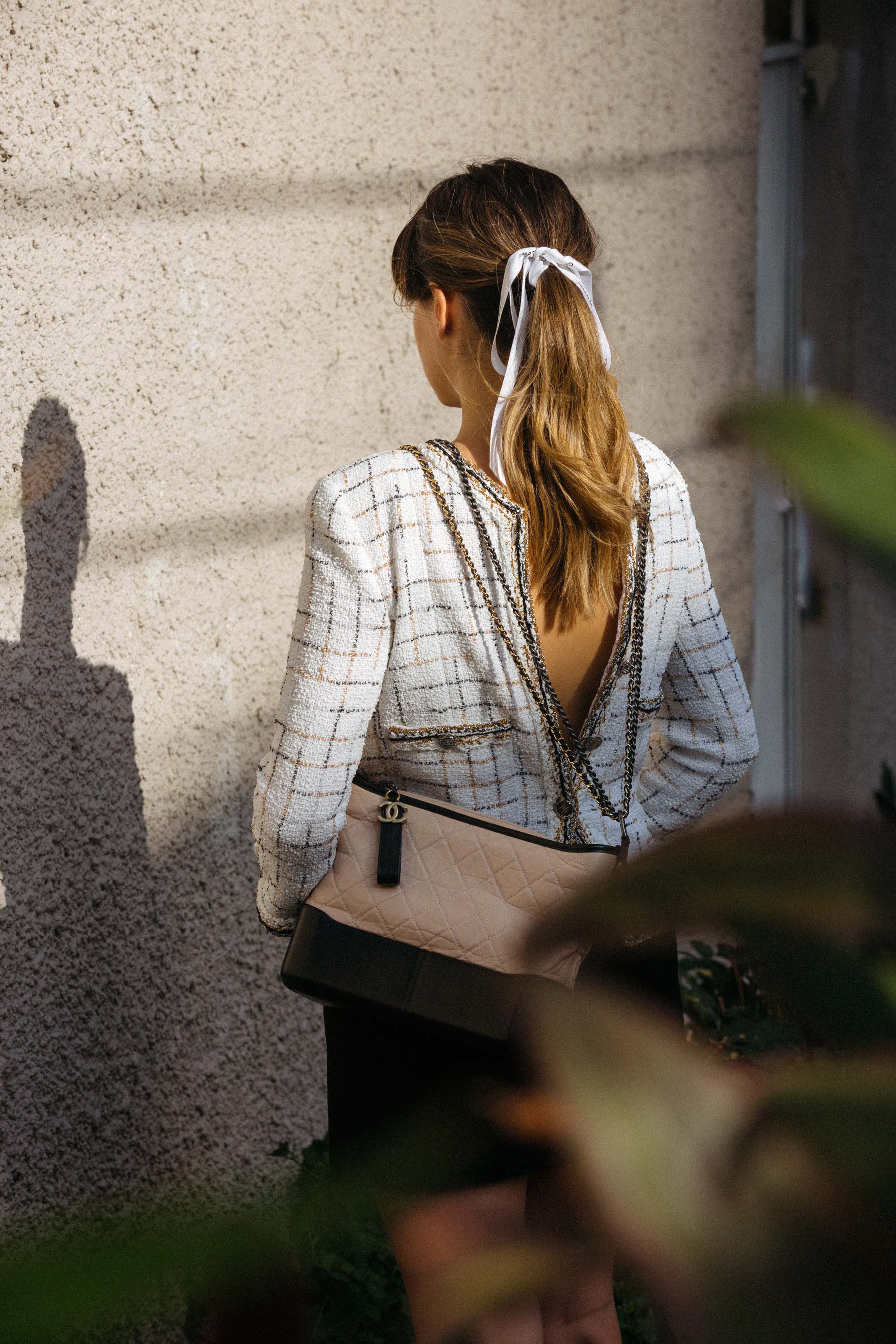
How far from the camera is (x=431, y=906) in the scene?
1.38 metres

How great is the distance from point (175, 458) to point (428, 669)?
3.13ft

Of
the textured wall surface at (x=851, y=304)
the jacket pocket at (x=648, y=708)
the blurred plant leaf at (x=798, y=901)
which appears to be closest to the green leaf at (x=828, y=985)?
the blurred plant leaf at (x=798, y=901)

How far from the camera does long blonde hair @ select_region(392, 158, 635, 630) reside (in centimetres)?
142

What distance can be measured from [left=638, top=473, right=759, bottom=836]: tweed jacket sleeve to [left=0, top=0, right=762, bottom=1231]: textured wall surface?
963 mm

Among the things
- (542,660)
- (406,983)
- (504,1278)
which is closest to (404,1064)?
(406,983)

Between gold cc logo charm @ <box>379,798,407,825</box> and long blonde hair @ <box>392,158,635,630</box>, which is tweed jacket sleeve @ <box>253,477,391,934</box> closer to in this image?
gold cc logo charm @ <box>379,798,407,825</box>

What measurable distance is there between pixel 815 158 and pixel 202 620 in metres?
3.26

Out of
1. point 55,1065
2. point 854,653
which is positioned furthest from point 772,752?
point 55,1065

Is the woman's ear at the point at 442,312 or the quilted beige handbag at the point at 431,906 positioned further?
the woman's ear at the point at 442,312

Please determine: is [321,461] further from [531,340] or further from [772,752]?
[772,752]

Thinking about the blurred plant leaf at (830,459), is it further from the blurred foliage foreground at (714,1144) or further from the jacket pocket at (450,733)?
the jacket pocket at (450,733)

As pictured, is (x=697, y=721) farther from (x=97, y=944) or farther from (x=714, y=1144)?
(x=714, y=1144)

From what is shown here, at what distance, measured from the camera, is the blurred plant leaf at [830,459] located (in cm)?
29

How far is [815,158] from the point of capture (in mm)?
4289
